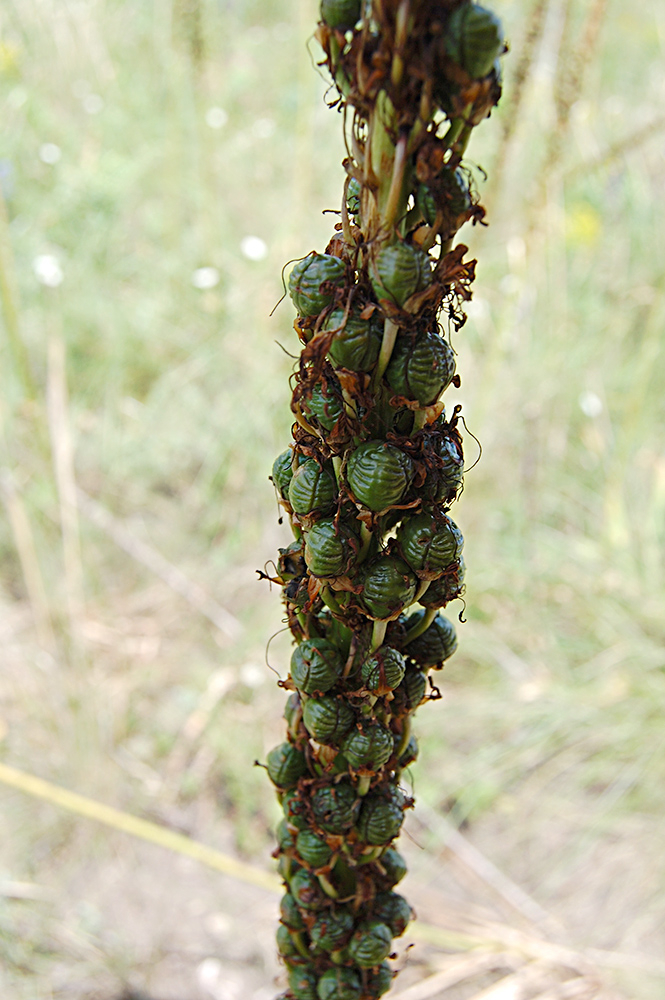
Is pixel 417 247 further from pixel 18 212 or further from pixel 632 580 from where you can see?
pixel 18 212

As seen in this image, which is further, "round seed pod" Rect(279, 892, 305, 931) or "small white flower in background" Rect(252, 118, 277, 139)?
"small white flower in background" Rect(252, 118, 277, 139)

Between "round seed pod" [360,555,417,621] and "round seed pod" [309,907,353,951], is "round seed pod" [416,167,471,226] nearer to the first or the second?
"round seed pod" [360,555,417,621]

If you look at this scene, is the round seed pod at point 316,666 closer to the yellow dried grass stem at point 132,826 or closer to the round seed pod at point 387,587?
the round seed pod at point 387,587

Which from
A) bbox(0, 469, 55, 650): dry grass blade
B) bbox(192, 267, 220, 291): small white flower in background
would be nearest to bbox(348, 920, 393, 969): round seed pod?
bbox(0, 469, 55, 650): dry grass blade

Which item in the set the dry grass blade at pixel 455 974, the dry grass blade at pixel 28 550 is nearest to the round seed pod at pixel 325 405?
the dry grass blade at pixel 28 550

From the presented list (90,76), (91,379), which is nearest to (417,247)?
(91,379)

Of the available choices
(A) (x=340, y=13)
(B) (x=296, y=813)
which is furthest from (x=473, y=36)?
(B) (x=296, y=813)
